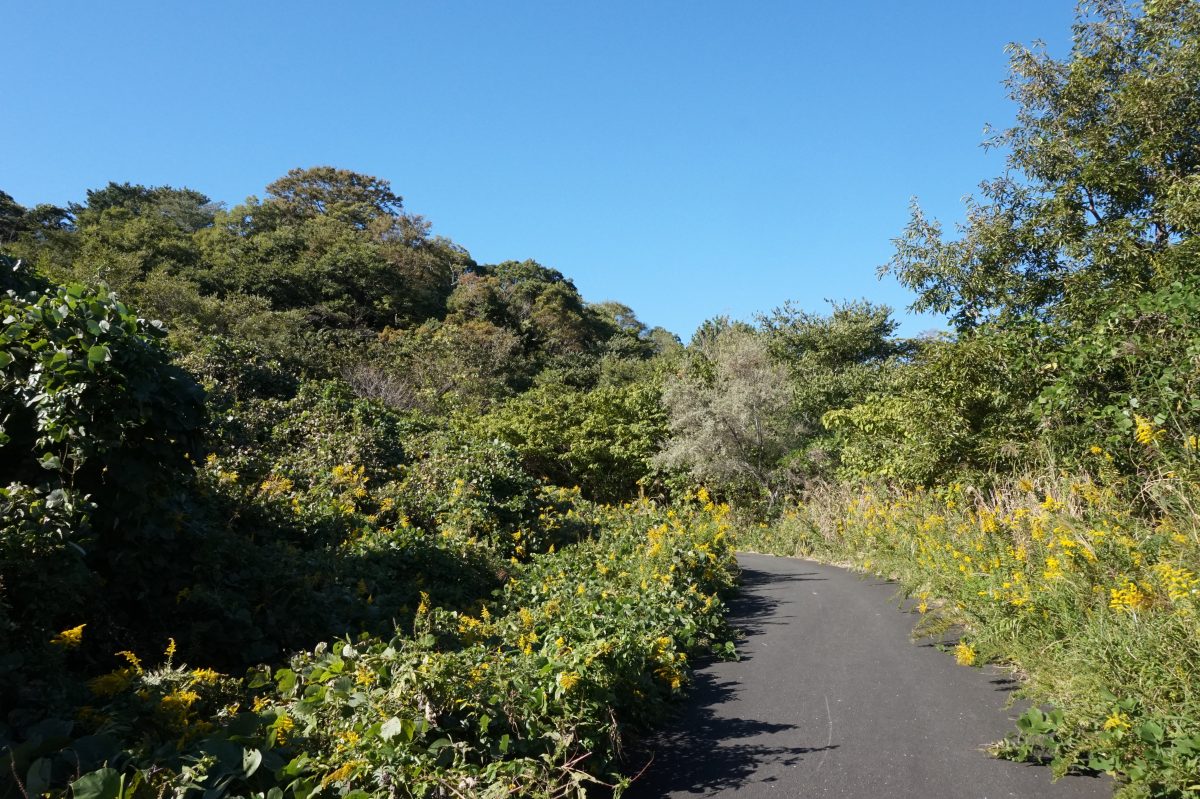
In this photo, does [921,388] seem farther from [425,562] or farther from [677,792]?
[677,792]

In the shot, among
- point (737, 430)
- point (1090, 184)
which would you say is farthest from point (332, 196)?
point (1090, 184)

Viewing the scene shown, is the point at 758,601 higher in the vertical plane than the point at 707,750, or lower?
higher

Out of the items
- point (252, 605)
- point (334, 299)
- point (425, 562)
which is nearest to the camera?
point (252, 605)

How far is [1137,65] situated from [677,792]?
47.4 feet

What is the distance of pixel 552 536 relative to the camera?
1185 centimetres

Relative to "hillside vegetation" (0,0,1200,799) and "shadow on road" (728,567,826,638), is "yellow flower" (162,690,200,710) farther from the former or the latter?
"shadow on road" (728,567,826,638)

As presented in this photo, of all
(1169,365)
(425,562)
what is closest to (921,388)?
(1169,365)

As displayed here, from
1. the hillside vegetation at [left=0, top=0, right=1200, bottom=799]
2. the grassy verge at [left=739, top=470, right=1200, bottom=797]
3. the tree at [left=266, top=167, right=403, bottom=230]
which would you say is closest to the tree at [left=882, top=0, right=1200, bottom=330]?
the hillside vegetation at [left=0, top=0, right=1200, bottom=799]

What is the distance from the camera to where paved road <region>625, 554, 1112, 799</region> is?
12.8ft

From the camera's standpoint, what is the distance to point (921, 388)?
1225cm

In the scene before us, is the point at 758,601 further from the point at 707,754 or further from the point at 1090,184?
the point at 1090,184

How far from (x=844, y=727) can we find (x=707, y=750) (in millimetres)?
968

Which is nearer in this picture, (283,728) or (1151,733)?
(283,728)

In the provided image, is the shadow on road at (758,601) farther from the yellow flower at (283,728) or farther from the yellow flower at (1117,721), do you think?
the yellow flower at (283,728)
